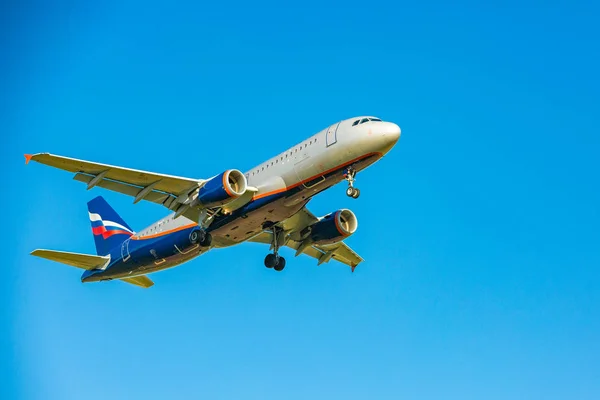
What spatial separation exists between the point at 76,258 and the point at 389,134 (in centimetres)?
2017

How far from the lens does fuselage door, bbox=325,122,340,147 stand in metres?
36.5

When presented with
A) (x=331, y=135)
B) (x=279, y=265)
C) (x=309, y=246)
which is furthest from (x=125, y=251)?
(x=331, y=135)

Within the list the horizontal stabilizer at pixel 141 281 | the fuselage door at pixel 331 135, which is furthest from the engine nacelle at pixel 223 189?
the horizontal stabilizer at pixel 141 281

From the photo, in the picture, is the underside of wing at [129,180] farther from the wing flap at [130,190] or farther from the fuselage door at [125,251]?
the fuselage door at [125,251]

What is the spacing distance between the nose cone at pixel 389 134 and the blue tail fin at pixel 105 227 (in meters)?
18.6

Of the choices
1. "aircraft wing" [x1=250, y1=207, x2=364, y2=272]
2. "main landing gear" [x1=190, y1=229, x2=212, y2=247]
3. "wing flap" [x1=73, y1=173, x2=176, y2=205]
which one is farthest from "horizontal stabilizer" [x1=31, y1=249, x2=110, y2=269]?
"aircraft wing" [x1=250, y1=207, x2=364, y2=272]

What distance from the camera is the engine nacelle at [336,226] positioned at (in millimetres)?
42969

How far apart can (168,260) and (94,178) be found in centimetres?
678

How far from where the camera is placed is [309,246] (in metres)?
44.7

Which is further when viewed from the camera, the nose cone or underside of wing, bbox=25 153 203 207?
underside of wing, bbox=25 153 203 207

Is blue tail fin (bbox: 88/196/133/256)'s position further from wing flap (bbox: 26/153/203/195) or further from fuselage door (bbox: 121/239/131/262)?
wing flap (bbox: 26/153/203/195)

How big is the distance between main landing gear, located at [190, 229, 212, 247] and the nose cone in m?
10.4

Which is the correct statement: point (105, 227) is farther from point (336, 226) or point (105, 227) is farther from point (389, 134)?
point (389, 134)

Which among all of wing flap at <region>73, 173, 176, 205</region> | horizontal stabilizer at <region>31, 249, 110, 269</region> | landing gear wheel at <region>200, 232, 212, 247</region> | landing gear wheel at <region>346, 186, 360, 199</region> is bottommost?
horizontal stabilizer at <region>31, 249, 110, 269</region>
